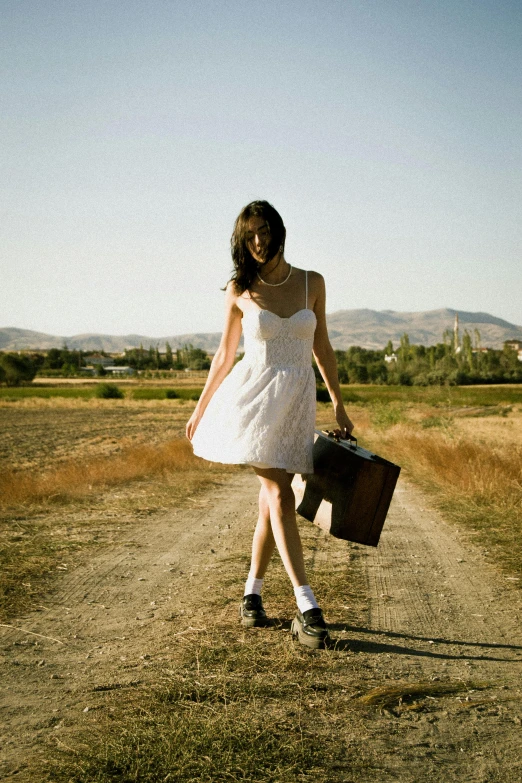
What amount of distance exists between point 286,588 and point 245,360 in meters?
1.66

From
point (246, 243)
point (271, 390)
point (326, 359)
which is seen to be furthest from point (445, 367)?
point (271, 390)

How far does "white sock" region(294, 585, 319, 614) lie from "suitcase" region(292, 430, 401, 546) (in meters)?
0.32

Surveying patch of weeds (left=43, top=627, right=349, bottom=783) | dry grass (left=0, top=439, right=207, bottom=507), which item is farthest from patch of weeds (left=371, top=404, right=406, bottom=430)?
patch of weeds (left=43, top=627, right=349, bottom=783)

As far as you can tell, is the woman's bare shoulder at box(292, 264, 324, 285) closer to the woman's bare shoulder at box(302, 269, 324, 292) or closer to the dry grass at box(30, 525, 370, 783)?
the woman's bare shoulder at box(302, 269, 324, 292)

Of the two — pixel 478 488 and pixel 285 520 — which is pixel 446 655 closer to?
pixel 285 520

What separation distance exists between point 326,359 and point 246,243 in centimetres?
81

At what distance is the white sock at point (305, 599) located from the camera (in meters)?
3.93

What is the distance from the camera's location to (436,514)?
29.7ft

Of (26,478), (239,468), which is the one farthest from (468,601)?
(239,468)

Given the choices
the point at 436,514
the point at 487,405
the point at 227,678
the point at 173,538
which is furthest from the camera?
the point at 487,405

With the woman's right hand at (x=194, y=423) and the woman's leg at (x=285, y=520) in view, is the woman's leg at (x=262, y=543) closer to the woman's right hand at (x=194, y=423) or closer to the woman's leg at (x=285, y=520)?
the woman's leg at (x=285, y=520)

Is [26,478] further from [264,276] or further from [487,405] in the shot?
[487,405]

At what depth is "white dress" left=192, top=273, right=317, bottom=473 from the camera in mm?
4012

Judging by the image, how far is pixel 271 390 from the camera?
13.3 feet
